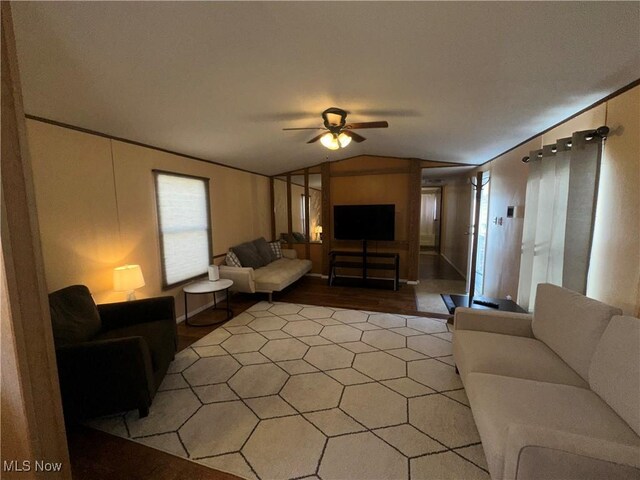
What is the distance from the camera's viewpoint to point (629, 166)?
1.67m

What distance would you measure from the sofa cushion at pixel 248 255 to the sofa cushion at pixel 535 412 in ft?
12.4

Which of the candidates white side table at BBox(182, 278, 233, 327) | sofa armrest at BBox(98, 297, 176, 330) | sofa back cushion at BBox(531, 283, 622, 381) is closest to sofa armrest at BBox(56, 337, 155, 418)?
sofa armrest at BBox(98, 297, 176, 330)

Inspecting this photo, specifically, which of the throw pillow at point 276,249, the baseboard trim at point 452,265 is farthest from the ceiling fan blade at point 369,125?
the baseboard trim at point 452,265

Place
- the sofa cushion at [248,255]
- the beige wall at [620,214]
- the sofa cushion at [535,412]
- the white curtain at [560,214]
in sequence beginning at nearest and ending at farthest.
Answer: the sofa cushion at [535,412] → the beige wall at [620,214] → the white curtain at [560,214] → the sofa cushion at [248,255]

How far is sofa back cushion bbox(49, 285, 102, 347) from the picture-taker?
71.7 inches

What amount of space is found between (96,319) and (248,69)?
7.53ft

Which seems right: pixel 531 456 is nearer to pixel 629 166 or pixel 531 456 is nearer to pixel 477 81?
pixel 629 166

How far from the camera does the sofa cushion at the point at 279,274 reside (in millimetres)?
4168

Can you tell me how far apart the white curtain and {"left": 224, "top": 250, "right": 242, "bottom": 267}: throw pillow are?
12.8 feet

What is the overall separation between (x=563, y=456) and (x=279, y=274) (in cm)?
382

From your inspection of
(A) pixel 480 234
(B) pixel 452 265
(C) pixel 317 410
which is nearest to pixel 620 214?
(C) pixel 317 410

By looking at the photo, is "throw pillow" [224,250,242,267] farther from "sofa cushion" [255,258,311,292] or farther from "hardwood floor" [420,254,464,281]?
"hardwood floor" [420,254,464,281]

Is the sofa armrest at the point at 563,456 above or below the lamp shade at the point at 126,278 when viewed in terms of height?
below

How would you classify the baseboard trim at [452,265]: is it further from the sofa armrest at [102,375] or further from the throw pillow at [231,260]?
the sofa armrest at [102,375]
